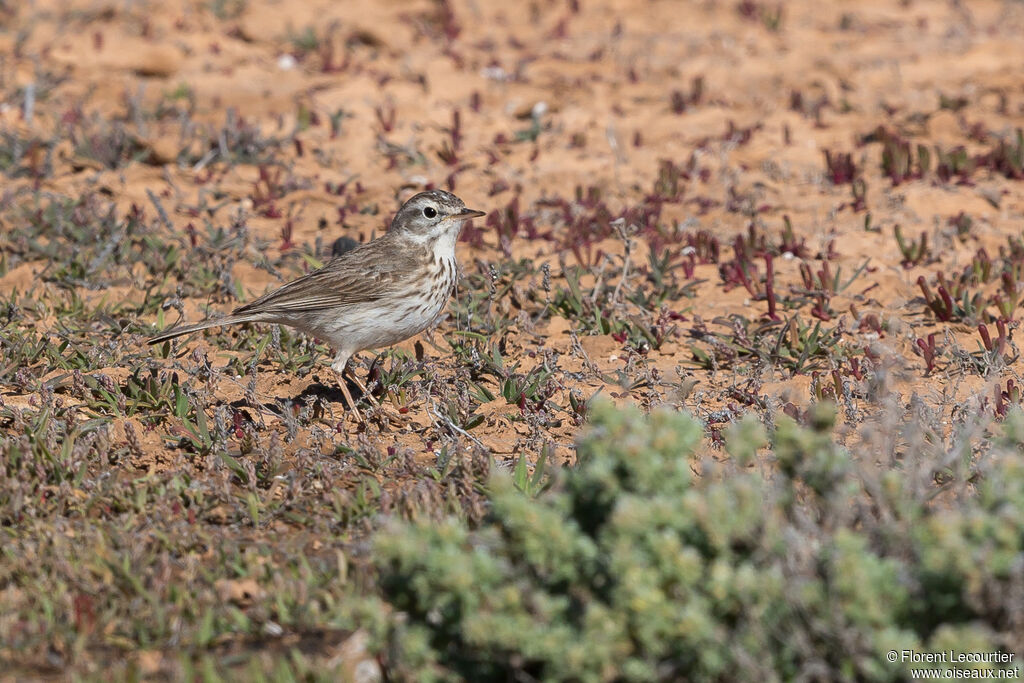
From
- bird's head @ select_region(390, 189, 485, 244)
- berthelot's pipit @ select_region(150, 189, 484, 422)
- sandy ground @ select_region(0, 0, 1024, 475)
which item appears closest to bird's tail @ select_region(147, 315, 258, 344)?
berthelot's pipit @ select_region(150, 189, 484, 422)

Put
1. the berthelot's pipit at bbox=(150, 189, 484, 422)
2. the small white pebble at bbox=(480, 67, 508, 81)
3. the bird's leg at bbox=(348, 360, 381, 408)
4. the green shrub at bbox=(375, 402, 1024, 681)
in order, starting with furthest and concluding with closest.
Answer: the small white pebble at bbox=(480, 67, 508, 81) < the berthelot's pipit at bbox=(150, 189, 484, 422) < the bird's leg at bbox=(348, 360, 381, 408) < the green shrub at bbox=(375, 402, 1024, 681)

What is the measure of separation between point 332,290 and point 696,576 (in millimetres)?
4159

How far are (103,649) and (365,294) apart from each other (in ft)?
9.96

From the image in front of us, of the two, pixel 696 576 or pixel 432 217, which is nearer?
pixel 696 576

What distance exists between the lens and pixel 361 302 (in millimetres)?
7340

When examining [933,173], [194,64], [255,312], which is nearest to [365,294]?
[255,312]

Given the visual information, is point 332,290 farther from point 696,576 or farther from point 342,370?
point 696,576

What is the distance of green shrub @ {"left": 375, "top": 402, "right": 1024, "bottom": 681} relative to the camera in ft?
12.1

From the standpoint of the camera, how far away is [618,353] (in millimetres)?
8078

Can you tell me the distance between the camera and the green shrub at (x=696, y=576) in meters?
3.70

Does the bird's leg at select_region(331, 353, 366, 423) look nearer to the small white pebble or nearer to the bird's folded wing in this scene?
the bird's folded wing

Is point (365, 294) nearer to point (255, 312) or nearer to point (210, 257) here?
point (255, 312)

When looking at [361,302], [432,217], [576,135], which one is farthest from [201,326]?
[576,135]

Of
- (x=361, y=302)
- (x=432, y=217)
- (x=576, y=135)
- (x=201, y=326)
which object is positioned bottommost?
(x=201, y=326)
